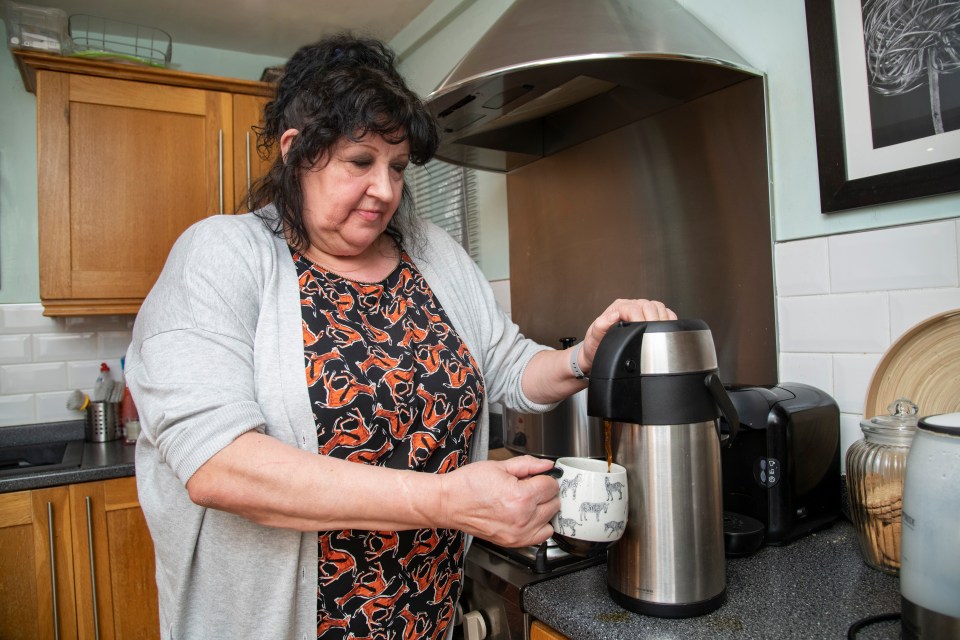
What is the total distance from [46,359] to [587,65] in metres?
2.28

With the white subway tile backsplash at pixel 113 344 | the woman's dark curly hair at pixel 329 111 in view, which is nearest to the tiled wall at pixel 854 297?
the woman's dark curly hair at pixel 329 111

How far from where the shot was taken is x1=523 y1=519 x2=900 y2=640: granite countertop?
0.74 m

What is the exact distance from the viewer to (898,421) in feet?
2.95

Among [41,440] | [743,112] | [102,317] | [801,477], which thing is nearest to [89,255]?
[102,317]

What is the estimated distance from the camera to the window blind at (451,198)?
230 cm

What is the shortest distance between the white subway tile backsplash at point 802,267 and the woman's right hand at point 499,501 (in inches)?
27.7

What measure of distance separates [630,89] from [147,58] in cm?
186

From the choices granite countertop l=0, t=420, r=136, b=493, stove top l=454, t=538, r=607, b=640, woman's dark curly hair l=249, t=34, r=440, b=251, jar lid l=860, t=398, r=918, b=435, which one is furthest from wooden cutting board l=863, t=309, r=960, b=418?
granite countertop l=0, t=420, r=136, b=493

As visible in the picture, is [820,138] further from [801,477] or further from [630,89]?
[801,477]

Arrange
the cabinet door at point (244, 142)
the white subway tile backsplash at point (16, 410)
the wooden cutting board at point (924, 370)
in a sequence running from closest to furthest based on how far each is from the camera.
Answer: the wooden cutting board at point (924, 370), the white subway tile backsplash at point (16, 410), the cabinet door at point (244, 142)

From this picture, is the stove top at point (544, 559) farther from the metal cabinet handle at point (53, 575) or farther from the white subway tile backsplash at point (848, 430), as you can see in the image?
the metal cabinet handle at point (53, 575)

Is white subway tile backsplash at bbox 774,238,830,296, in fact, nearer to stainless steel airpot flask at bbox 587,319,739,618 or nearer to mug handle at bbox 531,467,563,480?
stainless steel airpot flask at bbox 587,319,739,618

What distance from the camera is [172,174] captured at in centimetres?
235

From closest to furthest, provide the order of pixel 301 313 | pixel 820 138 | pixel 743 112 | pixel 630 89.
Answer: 1. pixel 301 313
2. pixel 820 138
3. pixel 743 112
4. pixel 630 89
